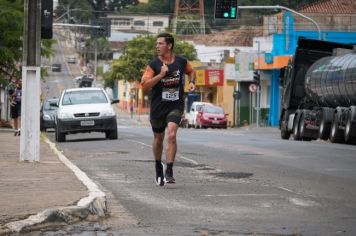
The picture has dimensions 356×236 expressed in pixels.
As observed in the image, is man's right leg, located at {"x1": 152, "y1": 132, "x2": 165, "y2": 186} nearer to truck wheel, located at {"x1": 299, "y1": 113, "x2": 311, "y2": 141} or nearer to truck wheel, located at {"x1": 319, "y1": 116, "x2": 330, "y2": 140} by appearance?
truck wheel, located at {"x1": 319, "y1": 116, "x2": 330, "y2": 140}

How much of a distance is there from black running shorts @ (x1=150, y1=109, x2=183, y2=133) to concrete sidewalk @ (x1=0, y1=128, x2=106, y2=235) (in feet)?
4.08

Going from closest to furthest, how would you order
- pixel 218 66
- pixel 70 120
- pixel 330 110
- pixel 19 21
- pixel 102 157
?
1. pixel 102 157
2. pixel 70 120
3. pixel 330 110
4. pixel 19 21
5. pixel 218 66

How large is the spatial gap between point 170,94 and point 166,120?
1.19 ft

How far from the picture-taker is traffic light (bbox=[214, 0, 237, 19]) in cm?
4047

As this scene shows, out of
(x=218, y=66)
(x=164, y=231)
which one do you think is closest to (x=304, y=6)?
(x=218, y=66)

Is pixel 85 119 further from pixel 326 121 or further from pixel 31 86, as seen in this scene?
pixel 31 86

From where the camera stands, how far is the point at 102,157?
19484mm

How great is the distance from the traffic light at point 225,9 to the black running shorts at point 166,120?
27713 millimetres

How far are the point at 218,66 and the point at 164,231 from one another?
3140 inches

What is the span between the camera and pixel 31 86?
55.7 ft

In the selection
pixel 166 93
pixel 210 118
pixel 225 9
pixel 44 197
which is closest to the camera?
pixel 44 197

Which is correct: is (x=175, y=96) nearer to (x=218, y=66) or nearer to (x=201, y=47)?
(x=218, y=66)

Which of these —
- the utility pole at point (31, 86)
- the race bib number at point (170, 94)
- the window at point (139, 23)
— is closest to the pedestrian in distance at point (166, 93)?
the race bib number at point (170, 94)

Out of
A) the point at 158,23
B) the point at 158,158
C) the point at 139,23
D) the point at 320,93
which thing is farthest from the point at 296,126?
the point at 139,23
